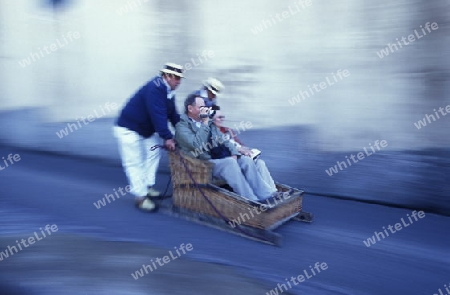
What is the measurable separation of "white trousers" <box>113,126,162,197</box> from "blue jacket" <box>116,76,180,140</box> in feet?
0.31

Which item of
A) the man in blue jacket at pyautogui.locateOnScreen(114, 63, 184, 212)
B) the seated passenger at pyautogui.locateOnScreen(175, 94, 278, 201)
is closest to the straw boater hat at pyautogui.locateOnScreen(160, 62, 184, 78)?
the man in blue jacket at pyautogui.locateOnScreen(114, 63, 184, 212)

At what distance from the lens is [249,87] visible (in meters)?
6.62

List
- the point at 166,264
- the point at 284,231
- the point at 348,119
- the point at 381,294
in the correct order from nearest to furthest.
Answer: the point at 381,294
the point at 166,264
the point at 284,231
the point at 348,119

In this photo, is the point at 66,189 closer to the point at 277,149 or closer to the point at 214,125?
the point at 214,125

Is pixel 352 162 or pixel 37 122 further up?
pixel 37 122

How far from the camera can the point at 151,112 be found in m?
5.22

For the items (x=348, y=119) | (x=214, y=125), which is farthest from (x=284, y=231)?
(x=348, y=119)

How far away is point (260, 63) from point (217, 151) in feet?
5.80

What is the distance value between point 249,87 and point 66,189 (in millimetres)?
Answer: 2912

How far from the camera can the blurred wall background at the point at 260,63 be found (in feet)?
18.5

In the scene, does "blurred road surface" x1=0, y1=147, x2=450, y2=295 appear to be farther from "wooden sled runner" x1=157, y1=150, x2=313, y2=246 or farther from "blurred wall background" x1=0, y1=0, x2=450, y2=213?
"blurred wall background" x1=0, y1=0, x2=450, y2=213

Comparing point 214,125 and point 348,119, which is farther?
point 348,119

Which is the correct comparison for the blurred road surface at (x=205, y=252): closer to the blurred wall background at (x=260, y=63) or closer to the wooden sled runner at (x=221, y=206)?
the wooden sled runner at (x=221, y=206)

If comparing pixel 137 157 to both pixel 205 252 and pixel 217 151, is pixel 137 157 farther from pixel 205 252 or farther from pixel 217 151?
pixel 205 252
